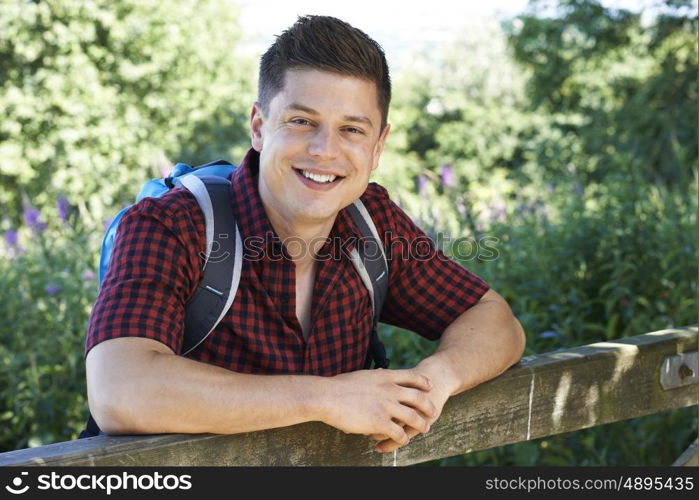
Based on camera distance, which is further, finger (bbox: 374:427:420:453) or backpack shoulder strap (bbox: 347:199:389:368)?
backpack shoulder strap (bbox: 347:199:389:368)

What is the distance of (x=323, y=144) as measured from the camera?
1.99 m

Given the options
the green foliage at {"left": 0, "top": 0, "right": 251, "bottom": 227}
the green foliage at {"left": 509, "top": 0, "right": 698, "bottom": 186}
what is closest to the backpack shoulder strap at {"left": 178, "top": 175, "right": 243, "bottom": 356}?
the green foliage at {"left": 509, "top": 0, "right": 698, "bottom": 186}

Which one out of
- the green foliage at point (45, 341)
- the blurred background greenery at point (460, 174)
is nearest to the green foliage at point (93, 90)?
the blurred background greenery at point (460, 174)

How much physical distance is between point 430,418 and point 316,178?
59 centimetres

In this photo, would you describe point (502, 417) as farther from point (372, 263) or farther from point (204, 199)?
point (204, 199)

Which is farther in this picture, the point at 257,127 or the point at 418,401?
the point at 257,127

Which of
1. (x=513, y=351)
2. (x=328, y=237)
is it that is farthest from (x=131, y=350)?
(x=513, y=351)

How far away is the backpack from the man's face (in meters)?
0.14

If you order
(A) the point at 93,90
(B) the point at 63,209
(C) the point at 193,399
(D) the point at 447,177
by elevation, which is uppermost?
(A) the point at 93,90

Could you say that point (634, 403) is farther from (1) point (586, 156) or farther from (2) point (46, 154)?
(2) point (46, 154)

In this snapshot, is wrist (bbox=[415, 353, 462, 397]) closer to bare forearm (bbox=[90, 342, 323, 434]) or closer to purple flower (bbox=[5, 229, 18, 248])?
bare forearm (bbox=[90, 342, 323, 434])

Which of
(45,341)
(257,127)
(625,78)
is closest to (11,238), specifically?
(45,341)

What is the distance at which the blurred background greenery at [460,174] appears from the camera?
345cm

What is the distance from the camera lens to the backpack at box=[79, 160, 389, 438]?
73.2 inches
